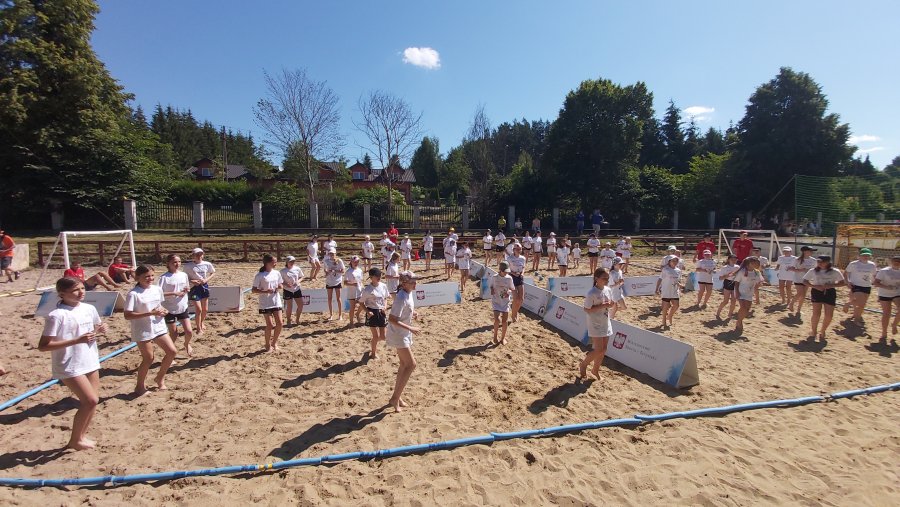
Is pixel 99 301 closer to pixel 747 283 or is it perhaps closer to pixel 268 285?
pixel 268 285

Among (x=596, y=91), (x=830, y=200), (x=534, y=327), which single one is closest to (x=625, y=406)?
(x=534, y=327)

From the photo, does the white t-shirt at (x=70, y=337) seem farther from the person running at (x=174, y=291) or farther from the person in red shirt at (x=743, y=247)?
the person in red shirt at (x=743, y=247)

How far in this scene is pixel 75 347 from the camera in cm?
450

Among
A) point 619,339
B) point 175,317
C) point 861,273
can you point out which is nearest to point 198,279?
point 175,317

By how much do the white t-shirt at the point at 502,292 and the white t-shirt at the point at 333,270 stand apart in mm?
3740

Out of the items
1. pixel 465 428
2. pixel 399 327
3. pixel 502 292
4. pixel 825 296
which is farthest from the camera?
pixel 825 296

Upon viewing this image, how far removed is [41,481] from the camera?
4090 millimetres

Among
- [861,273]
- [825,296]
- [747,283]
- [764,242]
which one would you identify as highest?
[764,242]

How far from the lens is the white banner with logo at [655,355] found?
6.48m

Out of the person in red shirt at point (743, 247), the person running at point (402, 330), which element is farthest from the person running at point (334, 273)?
the person in red shirt at point (743, 247)

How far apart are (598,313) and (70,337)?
21.3ft

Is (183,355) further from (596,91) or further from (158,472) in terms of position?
(596,91)

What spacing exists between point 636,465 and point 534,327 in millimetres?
5171

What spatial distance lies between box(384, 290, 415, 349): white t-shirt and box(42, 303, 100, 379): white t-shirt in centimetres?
319
